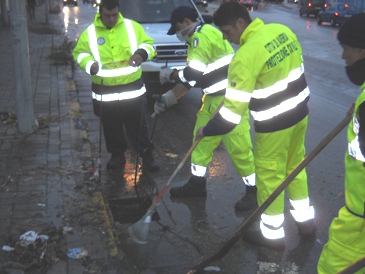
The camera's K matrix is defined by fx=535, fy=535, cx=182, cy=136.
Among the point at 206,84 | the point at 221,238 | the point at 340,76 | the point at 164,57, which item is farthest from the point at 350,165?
the point at 340,76

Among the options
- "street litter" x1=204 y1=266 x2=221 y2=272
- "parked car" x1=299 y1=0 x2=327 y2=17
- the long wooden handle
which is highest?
the long wooden handle

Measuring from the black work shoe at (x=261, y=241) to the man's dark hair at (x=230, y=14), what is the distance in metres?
1.74

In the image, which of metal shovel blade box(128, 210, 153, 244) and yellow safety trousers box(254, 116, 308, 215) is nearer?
yellow safety trousers box(254, 116, 308, 215)

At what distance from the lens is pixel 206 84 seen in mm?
5121

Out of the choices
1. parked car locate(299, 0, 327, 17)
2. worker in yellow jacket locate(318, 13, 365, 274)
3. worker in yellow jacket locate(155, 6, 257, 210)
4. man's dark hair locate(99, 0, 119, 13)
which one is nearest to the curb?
worker in yellow jacket locate(155, 6, 257, 210)

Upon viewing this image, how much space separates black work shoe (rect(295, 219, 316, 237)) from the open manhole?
1.55m

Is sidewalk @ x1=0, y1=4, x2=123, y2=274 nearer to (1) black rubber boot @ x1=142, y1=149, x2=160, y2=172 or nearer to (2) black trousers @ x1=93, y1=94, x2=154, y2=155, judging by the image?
(2) black trousers @ x1=93, y1=94, x2=154, y2=155

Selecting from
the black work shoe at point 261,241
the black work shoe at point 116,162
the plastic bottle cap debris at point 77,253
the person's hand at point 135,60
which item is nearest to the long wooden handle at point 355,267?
the black work shoe at point 261,241

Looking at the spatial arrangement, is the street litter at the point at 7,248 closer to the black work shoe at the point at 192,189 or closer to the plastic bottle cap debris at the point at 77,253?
the plastic bottle cap debris at the point at 77,253

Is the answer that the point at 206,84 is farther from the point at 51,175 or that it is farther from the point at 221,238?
the point at 51,175

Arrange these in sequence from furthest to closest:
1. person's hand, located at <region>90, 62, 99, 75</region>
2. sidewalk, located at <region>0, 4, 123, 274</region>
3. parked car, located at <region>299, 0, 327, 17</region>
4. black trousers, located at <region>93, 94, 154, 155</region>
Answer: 1. parked car, located at <region>299, 0, 327, 17</region>
2. black trousers, located at <region>93, 94, 154, 155</region>
3. person's hand, located at <region>90, 62, 99, 75</region>
4. sidewalk, located at <region>0, 4, 123, 274</region>

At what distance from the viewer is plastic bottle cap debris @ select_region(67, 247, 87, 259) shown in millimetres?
4195

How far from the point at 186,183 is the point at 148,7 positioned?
5.96m

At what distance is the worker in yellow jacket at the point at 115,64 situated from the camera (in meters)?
5.61
